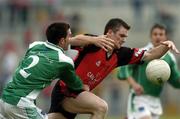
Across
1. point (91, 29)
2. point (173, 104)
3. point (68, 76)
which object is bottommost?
point (173, 104)

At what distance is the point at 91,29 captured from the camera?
28.8 metres

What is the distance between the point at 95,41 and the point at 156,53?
1.37m

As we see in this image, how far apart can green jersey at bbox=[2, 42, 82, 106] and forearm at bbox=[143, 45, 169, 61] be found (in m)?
1.91

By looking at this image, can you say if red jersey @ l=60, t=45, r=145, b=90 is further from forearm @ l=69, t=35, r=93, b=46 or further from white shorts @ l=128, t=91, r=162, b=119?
white shorts @ l=128, t=91, r=162, b=119

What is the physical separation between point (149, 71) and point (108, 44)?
1017 millimetres

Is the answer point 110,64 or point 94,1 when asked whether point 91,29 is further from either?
point 110,64

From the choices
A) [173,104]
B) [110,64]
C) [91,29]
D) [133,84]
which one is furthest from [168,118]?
[110,64]

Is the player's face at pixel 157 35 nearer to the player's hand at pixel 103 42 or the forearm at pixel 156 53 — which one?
the forearm at pixel 156 53

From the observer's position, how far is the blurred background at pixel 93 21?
2642cm

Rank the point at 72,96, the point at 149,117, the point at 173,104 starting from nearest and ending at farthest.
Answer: the point at 72,96, the point at 149,117, the point at 173,104

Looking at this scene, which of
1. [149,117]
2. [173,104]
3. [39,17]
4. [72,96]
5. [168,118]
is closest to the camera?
[72,96]

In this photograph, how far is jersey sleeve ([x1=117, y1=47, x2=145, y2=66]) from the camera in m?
13.0

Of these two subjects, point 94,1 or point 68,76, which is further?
point 94,1

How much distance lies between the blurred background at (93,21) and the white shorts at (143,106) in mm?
10627
